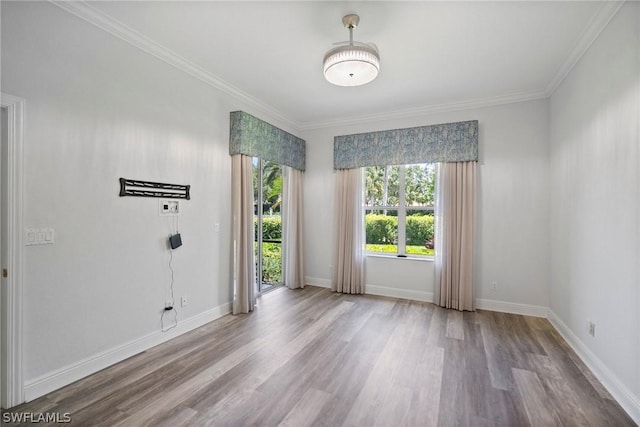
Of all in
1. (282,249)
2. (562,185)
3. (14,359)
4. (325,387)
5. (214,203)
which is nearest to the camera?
(14,359)

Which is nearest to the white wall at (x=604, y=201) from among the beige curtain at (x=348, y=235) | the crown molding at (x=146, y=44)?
the beige curtain at (x=348, y=235)

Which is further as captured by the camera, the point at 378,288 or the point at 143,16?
the point at 378,288

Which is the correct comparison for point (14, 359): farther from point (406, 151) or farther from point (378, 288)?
point (406, 151)

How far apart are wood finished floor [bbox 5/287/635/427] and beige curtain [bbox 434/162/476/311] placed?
0.67m

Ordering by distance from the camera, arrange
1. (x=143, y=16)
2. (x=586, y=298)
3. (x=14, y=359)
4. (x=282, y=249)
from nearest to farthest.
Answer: (x=14, y=359) < (x=143, y=16) < (x=586, y=298) < (x=282, y=249)

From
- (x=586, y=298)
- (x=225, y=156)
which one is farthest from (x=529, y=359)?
(x=225, y=156)

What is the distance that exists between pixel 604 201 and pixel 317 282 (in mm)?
4058

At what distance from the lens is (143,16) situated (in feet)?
8.12

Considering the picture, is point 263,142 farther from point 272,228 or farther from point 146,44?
point 146,44

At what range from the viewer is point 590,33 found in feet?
8.37

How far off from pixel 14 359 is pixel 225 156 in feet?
8.75

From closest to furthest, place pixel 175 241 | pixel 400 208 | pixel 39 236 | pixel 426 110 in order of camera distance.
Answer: pixel 39 236 → pixel 175 241 → pixel 426 110 → pixel 400 208

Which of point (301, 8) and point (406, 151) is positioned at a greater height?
point (301, 8)

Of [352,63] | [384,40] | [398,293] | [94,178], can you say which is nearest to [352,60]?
[352,63]
